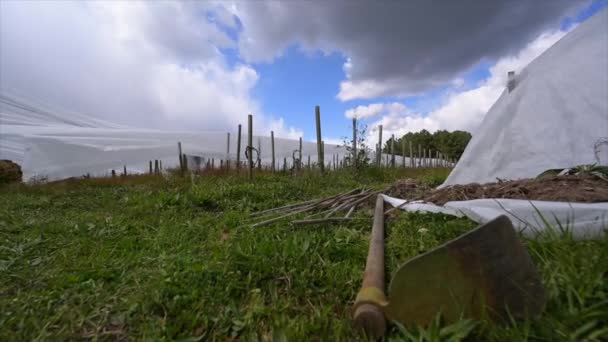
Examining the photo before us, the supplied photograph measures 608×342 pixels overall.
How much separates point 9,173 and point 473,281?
9532 millimetres

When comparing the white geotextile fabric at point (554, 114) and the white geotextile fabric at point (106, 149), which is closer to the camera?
the white geotextile fabric at point (554, 114)

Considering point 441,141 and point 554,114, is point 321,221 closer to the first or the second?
point 554,114

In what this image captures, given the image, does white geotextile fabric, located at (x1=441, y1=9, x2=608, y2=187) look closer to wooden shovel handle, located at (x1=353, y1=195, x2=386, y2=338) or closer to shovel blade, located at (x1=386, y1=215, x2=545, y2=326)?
shovel blade, located at (x1=386, y1=215, x2=545, y2=326)

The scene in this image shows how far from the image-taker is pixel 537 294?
2.35 ft

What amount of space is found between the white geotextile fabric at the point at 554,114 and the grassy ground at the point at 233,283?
5.78ft

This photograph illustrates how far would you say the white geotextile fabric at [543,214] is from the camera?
111cm

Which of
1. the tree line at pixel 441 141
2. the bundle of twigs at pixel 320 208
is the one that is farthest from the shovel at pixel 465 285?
the tree line at pixel 441 141

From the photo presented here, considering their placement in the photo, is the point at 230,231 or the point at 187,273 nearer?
the point at 187,273

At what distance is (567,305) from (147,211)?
3.09m

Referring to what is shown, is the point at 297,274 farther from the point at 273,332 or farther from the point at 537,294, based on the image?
the point at 537,294

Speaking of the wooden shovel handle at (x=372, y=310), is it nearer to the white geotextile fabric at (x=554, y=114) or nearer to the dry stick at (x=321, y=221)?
the dry stick at (x=321, y=221)

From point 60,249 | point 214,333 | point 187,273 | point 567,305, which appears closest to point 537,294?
point 567,305

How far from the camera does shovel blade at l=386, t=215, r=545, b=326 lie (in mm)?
711

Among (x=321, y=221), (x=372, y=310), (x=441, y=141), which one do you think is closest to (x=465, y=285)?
(x=372, y=310)
